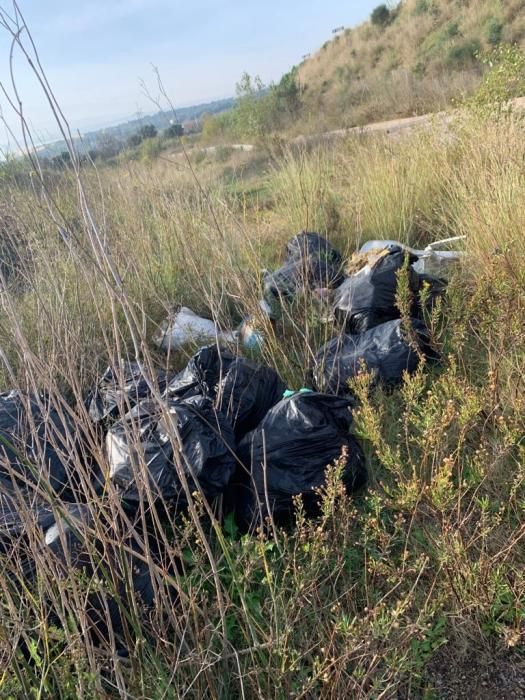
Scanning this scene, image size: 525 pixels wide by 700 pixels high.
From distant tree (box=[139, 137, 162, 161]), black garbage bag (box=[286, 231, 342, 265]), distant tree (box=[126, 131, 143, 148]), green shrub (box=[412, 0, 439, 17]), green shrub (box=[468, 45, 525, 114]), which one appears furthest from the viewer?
green shrub (box=[412, 0, 439, 17])

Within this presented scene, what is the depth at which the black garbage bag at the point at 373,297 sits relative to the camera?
2949 millimetres

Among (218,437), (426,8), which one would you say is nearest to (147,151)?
(218,437)

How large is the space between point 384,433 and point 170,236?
256 centimetres

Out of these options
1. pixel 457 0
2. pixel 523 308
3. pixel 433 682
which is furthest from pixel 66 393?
pixel 457 0

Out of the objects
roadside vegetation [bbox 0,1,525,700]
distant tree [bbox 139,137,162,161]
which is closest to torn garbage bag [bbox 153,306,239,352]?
roadside vegetation [bbox 0,1,525,700]

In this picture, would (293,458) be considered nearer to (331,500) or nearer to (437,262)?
(331,500)

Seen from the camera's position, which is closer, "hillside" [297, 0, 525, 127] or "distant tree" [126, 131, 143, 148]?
"distant tree" [126, 131, 143, 148]

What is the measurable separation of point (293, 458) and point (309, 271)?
1.74 m

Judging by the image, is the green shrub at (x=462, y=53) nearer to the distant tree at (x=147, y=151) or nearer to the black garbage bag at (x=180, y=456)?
the distant tree at (x=147, y=151)

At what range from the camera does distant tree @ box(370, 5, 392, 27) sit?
2500cm

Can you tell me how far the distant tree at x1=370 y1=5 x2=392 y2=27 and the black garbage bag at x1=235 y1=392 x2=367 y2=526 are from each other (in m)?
29.5

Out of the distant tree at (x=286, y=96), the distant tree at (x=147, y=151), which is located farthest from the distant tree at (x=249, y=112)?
the distant tree at (x=147, y=151)

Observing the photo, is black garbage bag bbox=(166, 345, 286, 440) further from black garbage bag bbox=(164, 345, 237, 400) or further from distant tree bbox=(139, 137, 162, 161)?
distant tree bbox=(139, 137, 162, 161)

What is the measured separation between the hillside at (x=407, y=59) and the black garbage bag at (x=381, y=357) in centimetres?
848
